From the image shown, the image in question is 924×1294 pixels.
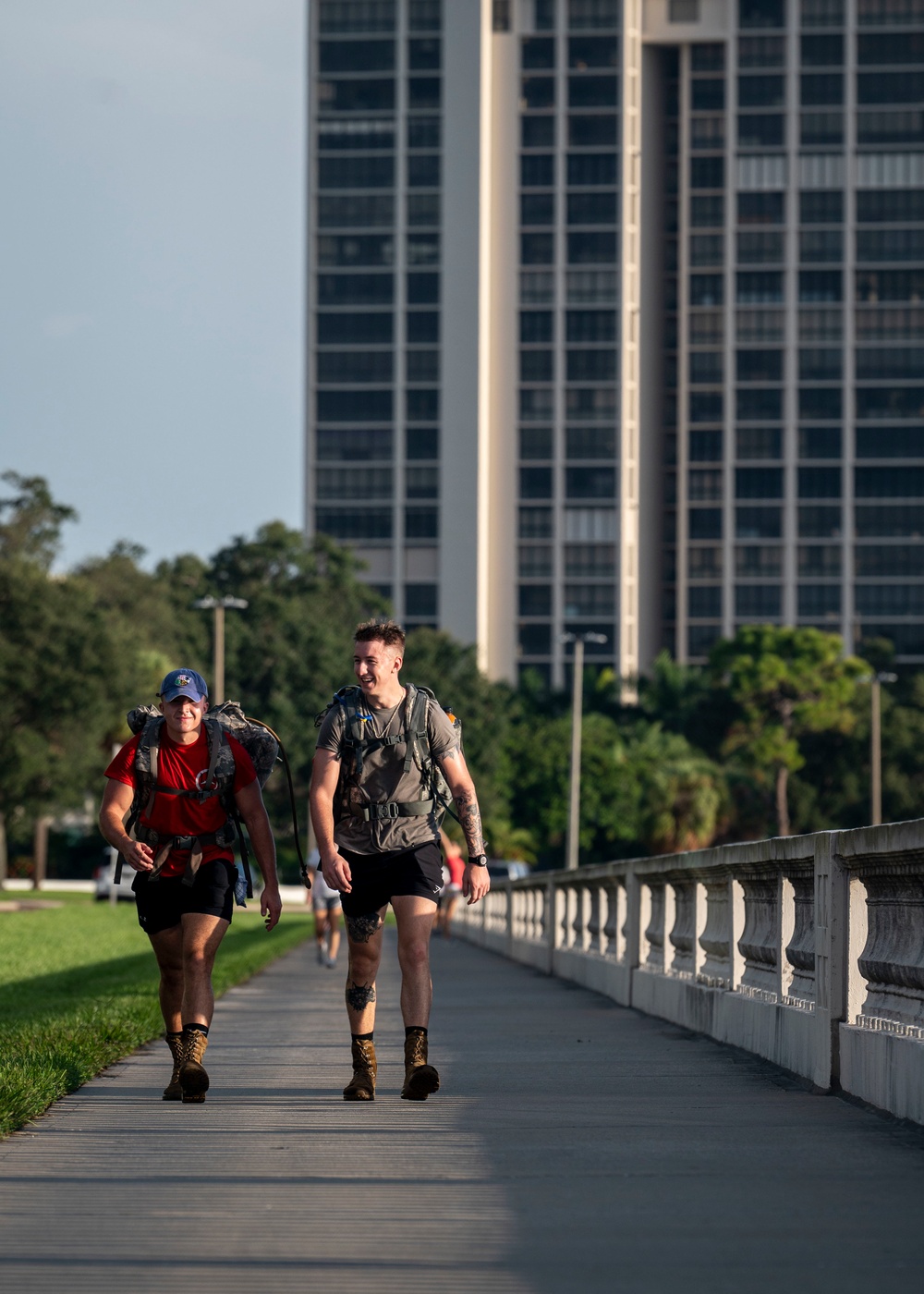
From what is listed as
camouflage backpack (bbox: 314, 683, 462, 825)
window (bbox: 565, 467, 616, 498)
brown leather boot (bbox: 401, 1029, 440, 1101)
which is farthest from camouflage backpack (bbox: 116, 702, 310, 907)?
window (bbox: 565, 467, 616, 498)

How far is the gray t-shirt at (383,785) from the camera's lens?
29.0 feet

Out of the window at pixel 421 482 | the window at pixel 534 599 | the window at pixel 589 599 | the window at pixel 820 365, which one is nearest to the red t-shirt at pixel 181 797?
the window at pixel 589 599

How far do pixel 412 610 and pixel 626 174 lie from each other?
3111 cm

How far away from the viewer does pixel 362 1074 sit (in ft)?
28.9

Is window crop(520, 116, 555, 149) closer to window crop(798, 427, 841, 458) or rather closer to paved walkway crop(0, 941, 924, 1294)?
window crop(798, 427, 841, 458)

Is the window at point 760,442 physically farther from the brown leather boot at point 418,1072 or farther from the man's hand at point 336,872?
the man's hand at point 336,872

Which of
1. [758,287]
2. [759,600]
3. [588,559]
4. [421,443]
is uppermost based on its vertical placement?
[758,287]

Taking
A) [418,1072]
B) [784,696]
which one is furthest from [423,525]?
[418,1072]

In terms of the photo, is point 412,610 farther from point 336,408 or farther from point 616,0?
point 616,0

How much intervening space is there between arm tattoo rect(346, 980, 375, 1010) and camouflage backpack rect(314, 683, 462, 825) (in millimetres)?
742

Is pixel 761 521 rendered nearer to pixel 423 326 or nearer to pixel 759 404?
pixel 759 404

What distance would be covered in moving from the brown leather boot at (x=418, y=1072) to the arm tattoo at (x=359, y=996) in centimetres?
25

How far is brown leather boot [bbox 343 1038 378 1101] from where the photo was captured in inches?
344

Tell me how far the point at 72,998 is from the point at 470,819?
854 centimetres
